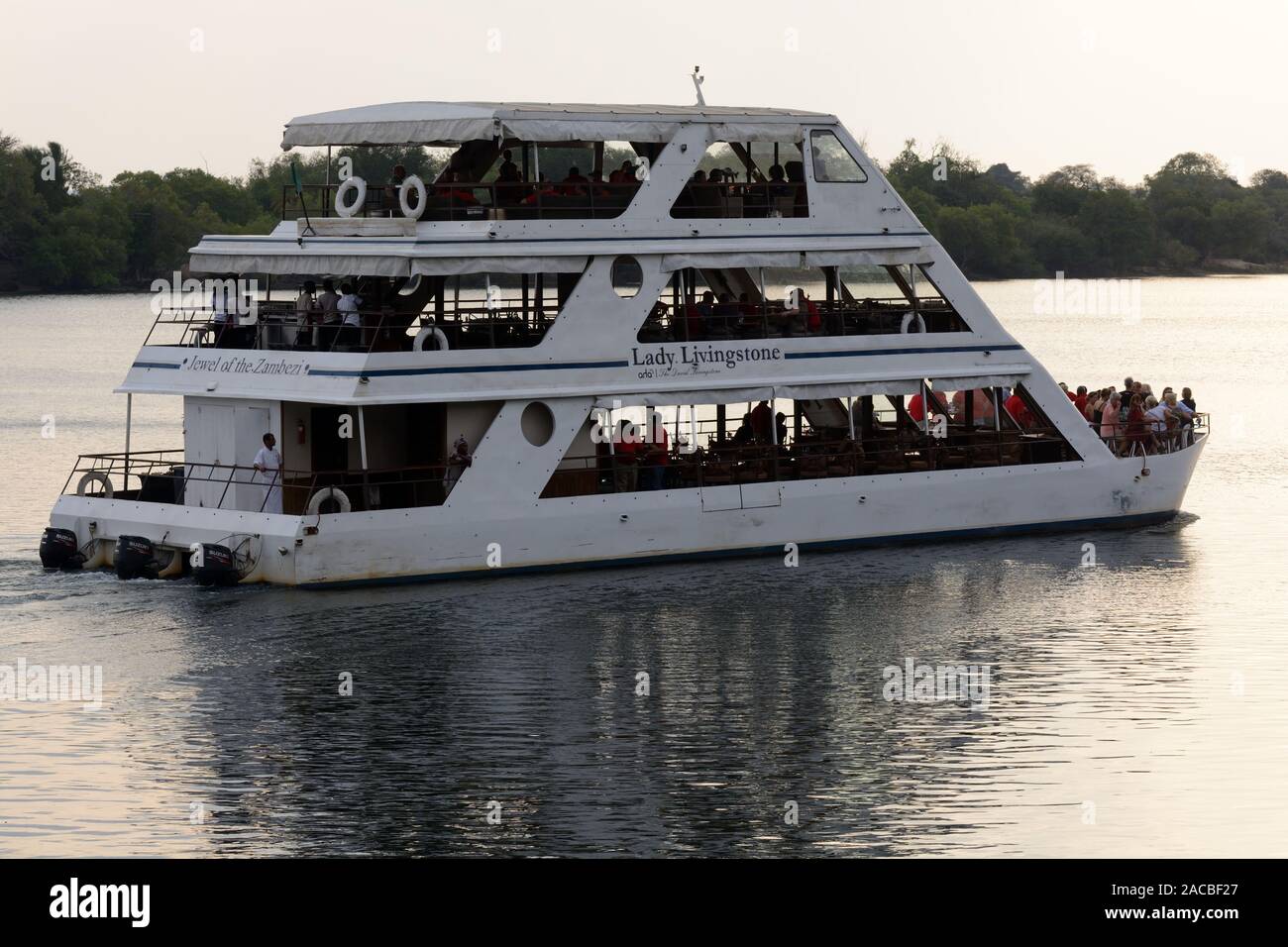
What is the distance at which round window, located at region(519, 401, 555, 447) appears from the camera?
3077cm

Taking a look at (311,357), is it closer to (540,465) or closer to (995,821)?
(540,465)

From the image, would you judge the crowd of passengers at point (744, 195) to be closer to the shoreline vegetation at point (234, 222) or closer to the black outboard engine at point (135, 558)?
the black outboard engine at point (135, 558)

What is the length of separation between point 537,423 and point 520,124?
14.4 ft

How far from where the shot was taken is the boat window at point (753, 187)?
109ft

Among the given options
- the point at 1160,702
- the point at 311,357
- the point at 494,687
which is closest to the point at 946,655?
the point at 1160,702

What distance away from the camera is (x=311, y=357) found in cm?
2962

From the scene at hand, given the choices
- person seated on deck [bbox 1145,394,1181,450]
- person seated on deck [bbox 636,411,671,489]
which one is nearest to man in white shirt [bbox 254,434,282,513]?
person seated on deck [bbox 636,411,671,489]

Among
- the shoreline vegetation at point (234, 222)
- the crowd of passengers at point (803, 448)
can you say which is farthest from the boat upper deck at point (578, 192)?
the shoreline vegetation at point (234, 222)

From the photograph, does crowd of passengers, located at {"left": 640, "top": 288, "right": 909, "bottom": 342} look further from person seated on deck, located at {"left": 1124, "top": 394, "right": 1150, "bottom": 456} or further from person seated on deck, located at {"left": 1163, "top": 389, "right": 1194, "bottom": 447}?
person seated on deck, located at {"left": 1163, "top": 389, "right": 1194, "bottom": 447}

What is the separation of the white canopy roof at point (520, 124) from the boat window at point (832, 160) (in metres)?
0.45

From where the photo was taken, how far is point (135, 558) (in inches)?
1166

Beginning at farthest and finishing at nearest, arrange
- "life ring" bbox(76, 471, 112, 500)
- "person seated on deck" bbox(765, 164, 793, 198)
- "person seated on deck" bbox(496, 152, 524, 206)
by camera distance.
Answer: "person seated on deck" bbox(765, 164, 793, 198), "person seated on deck" bbox(496, 152, 524, 206), "life ring" bbox(76, 471, 112, 500)

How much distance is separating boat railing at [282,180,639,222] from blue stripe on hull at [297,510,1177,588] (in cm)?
521
